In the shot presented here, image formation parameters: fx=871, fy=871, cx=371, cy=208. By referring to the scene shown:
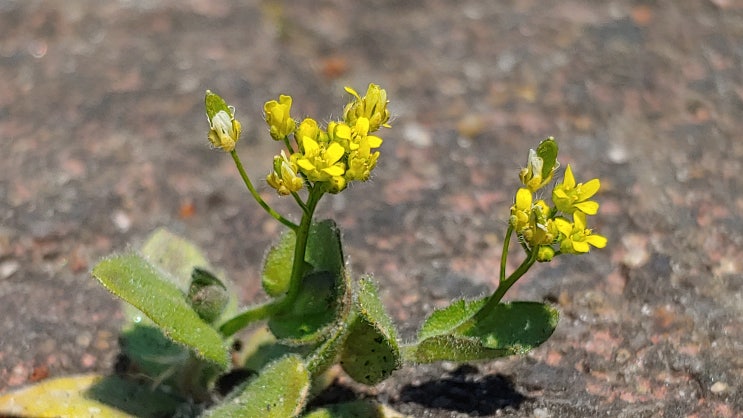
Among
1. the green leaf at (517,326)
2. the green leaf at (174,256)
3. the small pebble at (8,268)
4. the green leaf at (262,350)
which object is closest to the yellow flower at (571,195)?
the green leaf at (517,326)

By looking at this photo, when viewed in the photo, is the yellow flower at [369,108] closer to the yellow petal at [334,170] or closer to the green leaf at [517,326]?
the yellow petal at [334,170]

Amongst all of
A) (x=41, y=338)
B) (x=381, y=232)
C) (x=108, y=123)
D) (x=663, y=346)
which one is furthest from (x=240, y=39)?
(x=663, y=346)

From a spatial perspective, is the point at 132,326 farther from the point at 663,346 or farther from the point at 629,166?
the point at 629,166

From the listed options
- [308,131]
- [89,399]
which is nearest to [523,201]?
[308,131]

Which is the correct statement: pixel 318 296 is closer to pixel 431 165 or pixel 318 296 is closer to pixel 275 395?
pixel 275 395

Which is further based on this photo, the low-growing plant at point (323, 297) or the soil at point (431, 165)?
the soil at point (431, 165)

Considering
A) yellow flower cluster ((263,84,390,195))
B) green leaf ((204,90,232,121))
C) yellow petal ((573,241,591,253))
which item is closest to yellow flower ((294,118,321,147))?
yellow flower cluster ((263,84,390,195))
